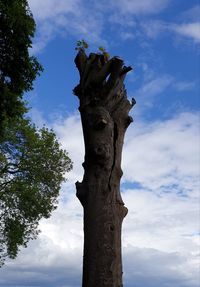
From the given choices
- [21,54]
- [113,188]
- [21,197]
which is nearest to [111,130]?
[113,188]

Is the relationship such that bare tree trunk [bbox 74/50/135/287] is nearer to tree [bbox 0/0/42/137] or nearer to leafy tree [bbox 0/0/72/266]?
tree [bbox 0/0/42/137]

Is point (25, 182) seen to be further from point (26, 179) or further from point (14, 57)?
point (14, 57)

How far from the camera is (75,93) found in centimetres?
1041

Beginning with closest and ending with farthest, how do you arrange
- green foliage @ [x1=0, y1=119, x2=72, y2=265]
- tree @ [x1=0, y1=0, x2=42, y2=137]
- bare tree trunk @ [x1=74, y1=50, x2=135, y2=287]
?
bare tree trunk @ [x1=74, y1=50, x2=135, y2=287], tree @ [x1=0, y1=0, x2=42, y2=137], green foliage @ [x1=0, y1=119, x2=72, y2=265]

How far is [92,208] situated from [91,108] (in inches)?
83.9

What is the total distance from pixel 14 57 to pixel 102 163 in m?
12.5

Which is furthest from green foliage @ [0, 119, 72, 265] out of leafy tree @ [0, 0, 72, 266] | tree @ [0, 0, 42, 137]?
tree @ [0, 0, 42, 137]

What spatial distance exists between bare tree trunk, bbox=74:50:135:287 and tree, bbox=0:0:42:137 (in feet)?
34.1

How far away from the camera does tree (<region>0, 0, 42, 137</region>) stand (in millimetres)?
20125

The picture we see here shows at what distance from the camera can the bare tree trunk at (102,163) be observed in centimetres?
880

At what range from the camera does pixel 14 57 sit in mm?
20547

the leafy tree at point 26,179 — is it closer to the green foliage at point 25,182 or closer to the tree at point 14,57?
the green foliage at point 25,182

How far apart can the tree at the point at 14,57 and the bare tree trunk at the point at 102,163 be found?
10.4 meters

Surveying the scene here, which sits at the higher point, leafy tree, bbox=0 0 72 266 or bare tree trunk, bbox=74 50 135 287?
leafy tree, bbox=0 0 72 266
